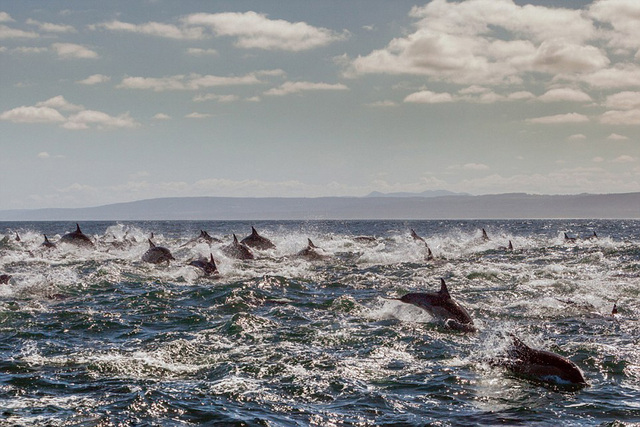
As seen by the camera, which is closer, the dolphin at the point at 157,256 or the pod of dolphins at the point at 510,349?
the pod of dolphins at the point at 510,349

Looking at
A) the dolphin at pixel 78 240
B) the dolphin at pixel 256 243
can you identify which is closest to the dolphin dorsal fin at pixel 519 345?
the dolphin at pixel 256 243

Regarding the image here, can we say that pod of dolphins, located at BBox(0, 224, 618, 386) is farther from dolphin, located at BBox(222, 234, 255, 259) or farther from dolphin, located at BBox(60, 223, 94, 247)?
dolphin, located at BBox(60, 223, 94, 247)

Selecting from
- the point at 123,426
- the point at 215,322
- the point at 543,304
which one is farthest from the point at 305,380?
the point at 543,304

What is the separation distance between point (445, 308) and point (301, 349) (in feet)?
14.1

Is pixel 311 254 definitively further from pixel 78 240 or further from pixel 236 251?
pixel 78 240

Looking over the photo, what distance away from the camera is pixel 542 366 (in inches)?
437

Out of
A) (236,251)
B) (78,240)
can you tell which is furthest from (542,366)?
(78,240)

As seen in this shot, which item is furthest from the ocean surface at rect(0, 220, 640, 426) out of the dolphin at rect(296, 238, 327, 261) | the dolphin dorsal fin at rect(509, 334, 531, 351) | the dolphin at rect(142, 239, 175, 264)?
the dolphin at rect(296, 238, 327, 261)

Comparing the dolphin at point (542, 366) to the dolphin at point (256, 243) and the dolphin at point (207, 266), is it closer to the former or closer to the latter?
the dolphin at point (207, 266)

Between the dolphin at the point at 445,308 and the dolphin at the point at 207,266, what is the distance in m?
12.0

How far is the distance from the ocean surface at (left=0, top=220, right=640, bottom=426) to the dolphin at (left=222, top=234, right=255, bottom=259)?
684 centimetres

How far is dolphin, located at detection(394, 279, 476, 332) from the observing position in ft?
49.9

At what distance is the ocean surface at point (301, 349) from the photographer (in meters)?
9.41

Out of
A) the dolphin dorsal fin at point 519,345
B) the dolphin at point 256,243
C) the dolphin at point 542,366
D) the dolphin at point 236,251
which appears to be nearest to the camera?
the dolphin at point 542,366
